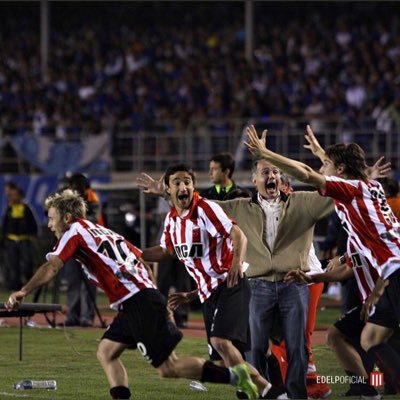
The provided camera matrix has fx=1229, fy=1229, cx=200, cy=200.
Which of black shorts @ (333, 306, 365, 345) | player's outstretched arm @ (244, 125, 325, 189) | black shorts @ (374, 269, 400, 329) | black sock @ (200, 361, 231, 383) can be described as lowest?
black sock @ (200, 361, 231, 383)

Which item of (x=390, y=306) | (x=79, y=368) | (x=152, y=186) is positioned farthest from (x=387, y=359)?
(x=79, y=368)

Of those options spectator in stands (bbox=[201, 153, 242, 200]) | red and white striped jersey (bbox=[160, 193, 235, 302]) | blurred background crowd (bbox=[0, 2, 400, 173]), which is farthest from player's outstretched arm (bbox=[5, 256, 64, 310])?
blurred background crowd (bbox=[0, 2, 400, 173])

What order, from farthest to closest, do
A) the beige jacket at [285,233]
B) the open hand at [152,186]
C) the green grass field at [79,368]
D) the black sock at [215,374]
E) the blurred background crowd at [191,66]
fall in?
the blurred background crowd at [191,66] → the green grass field at [79,368] → the open hand at [152,186] → the beige jacket at [285,233] → the black sock at [215,374]

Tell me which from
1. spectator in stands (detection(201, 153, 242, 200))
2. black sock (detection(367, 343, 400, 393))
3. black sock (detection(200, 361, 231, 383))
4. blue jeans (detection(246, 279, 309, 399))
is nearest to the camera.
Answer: black sock (detection(200, 361, 231, 383))

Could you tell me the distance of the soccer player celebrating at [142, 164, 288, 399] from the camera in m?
9.20

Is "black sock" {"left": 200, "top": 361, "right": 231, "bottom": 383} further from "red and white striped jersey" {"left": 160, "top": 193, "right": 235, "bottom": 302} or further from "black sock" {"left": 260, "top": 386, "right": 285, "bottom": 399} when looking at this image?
"red and white striped jersey" {"left": 160, "top": 193, "right": 235, "bottom": 302}

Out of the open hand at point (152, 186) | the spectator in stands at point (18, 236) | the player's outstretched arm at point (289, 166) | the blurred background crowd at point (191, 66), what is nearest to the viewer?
the player's outstretched arm at point (289, 166)

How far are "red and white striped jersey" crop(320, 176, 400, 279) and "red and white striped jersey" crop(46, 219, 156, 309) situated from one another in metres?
1.52

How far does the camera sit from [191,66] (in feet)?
99.6

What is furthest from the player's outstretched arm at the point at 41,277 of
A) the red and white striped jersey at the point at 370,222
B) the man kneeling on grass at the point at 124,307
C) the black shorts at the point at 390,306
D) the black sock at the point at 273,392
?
the black shorts at the point at 390,306

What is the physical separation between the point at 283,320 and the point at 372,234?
3.68 ft

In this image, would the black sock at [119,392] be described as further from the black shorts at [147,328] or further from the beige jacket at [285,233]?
the beige jacket at [285,233]

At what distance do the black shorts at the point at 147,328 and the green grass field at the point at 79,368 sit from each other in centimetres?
145

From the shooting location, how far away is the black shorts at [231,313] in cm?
921
